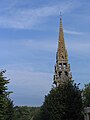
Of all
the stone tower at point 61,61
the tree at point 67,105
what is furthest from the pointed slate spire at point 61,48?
the tree at point 67,105

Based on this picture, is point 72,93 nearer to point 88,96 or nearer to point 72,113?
point 72,113

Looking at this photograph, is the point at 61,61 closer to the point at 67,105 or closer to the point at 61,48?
the point at 61,48

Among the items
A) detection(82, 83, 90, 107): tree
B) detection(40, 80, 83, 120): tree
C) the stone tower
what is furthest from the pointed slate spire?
detection(40, 80, 83, 120): tree

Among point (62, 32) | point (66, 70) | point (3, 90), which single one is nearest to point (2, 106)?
point (3, 90)

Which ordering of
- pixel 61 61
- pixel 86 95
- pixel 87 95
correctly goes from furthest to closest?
pixel 61 61
pixel 86 95
pixel 87 95

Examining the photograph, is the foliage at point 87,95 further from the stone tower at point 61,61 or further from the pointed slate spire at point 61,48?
the pointed slate spire at point 61,48

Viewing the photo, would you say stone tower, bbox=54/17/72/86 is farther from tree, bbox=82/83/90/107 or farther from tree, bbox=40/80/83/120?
tree, bbox=40/80/83/120

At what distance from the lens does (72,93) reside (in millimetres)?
51938

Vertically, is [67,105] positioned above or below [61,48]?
below

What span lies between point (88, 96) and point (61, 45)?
47.9 meters

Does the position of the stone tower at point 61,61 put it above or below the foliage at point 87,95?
above

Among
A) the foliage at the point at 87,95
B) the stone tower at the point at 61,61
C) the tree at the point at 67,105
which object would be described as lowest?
the tree at the point at 67,105

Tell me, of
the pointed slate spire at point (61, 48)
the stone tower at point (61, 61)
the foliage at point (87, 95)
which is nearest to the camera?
the foliage at point (87, 95)

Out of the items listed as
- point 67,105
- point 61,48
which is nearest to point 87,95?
point 67,105
